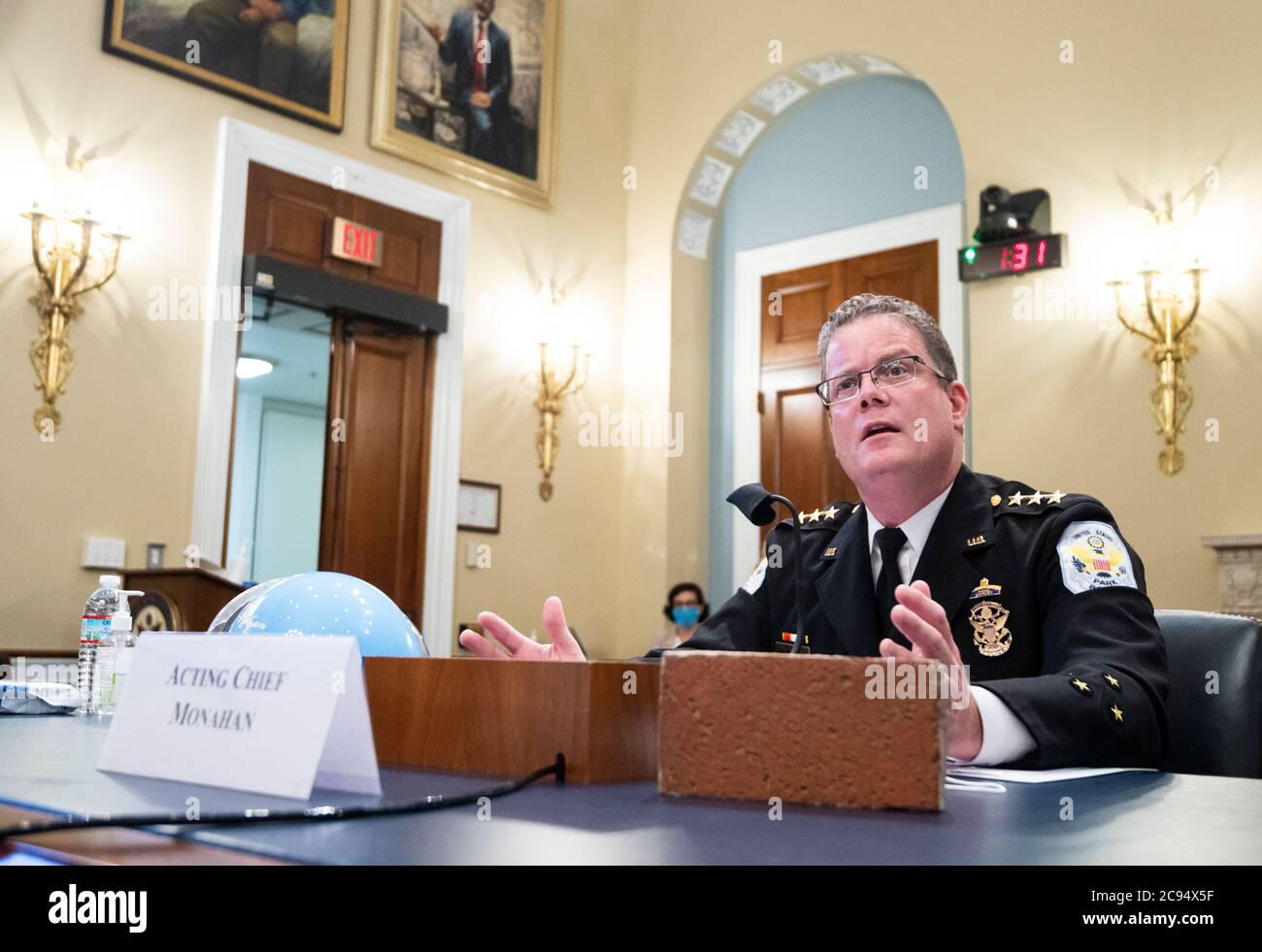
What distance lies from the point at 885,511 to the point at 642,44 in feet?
20.4

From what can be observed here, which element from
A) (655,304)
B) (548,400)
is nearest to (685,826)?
(548,400)

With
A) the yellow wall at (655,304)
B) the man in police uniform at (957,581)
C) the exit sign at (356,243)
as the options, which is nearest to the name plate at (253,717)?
the man in police uniform at (957,581)

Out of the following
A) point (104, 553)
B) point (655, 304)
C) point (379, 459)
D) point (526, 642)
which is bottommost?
point (526, 642)

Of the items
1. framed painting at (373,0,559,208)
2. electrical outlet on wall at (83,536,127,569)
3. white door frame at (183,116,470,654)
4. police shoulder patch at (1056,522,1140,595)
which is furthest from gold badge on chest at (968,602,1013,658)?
framed painting at (373,0,559,208)

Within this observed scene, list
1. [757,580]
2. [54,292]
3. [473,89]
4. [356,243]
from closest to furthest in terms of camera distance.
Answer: [757,580], [54,292], [356,243], [473,89]

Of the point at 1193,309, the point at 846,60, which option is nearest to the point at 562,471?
the point at 846,60

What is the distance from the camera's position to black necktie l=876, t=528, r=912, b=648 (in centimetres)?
187

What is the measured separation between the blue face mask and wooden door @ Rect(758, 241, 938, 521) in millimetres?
825

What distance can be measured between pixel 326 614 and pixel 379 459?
480 centimetres

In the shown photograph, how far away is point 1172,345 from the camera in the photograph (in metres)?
5.02

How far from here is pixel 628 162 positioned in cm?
746

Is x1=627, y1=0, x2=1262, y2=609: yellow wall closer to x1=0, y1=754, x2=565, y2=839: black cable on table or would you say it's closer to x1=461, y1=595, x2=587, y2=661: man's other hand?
x1=461, y1=595, x2=587, y2=661: man's other hand

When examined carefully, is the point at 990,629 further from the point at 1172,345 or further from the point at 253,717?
the point at 1172,345

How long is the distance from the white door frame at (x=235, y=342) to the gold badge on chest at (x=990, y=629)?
3.23 m
